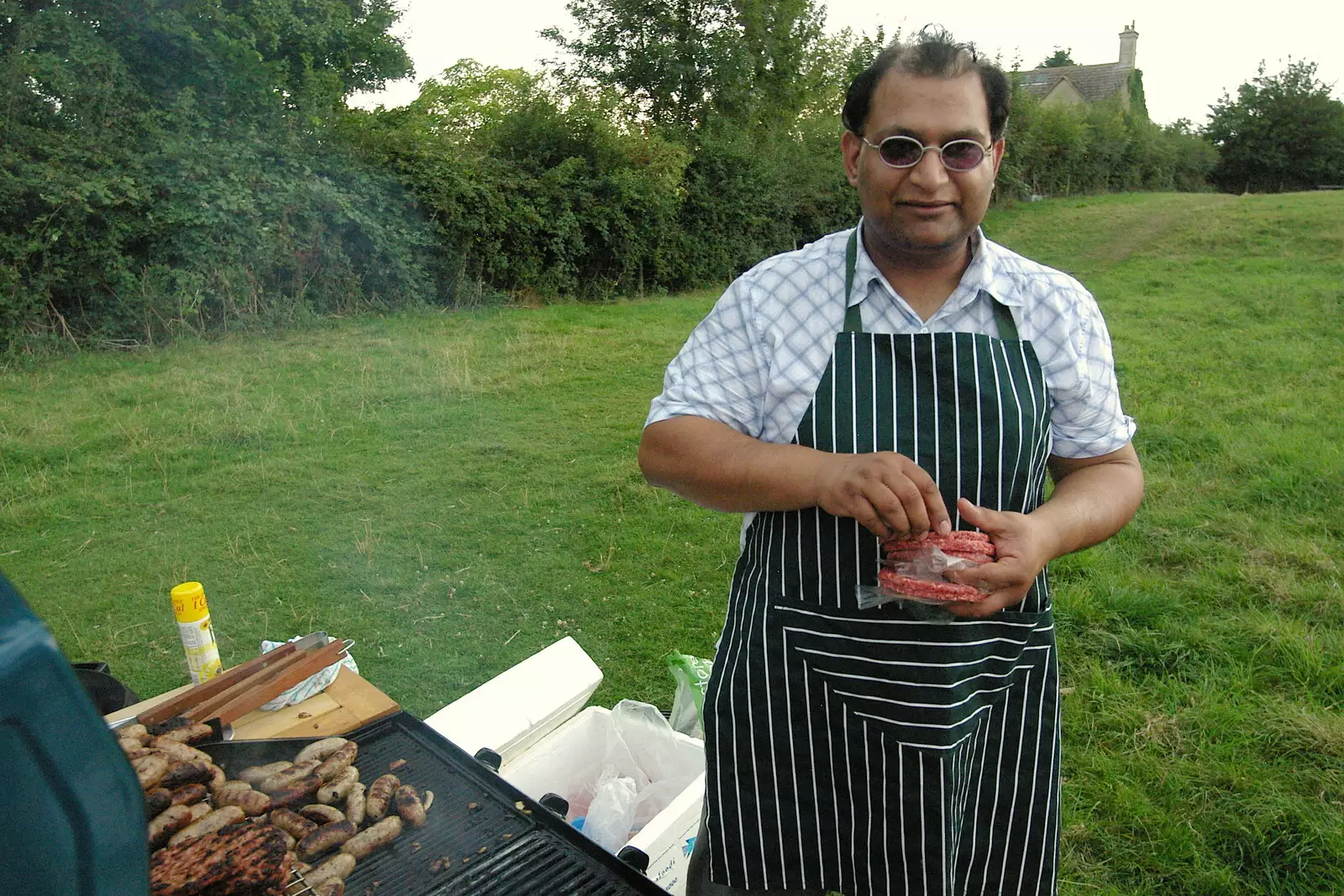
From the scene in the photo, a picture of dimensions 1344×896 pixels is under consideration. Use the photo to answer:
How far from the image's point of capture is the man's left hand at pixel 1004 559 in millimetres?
1396

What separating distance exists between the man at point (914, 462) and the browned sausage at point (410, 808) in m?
0.61

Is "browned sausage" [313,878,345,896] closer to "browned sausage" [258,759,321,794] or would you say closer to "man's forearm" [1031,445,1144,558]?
"browned sausage" [258,759,321,794]

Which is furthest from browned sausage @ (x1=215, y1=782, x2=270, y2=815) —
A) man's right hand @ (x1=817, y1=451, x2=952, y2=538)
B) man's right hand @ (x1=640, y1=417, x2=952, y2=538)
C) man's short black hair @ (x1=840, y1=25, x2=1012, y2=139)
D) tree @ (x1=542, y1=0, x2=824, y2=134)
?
tree @ (x1=542, y1=0, x2=824, y2=134)

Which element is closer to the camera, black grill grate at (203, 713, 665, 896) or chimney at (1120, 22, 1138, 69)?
black grill grate at (203, 713, 665, 896)

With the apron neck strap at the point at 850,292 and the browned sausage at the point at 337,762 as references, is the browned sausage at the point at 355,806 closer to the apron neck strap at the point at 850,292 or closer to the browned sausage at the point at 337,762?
the browned sausage at the point at 337,762

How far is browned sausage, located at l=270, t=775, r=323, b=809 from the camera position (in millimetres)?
1827

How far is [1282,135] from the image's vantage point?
107 feet

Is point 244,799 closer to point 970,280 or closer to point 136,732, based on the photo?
point 136,732

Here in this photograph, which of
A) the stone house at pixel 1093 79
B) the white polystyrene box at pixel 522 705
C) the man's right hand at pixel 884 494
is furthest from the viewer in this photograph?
the stone house at pixel 1093 79

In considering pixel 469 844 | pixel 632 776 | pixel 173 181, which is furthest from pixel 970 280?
pixel 173 181

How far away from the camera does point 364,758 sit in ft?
6.75

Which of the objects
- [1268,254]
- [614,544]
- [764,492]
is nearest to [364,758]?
[764,492]

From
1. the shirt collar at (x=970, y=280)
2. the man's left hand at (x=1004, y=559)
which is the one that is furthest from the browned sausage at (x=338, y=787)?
the shirt collar at (x=970, y=280)

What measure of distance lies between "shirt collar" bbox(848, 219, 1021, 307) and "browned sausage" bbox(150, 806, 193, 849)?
1.55 m
